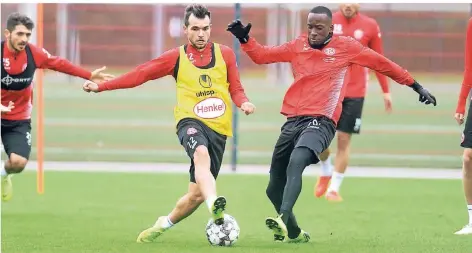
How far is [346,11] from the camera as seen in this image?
12.2 meters

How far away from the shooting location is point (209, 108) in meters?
8.52

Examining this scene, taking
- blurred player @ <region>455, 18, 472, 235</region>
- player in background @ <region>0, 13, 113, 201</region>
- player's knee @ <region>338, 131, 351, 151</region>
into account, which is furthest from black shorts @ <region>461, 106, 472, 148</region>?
Result: player in background @ <region>0, 13, 113, 201</region>

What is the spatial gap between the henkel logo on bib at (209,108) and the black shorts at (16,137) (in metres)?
2.89

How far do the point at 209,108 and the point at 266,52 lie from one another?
69 centimetres

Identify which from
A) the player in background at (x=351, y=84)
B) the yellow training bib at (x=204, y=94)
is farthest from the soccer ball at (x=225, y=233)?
the player in background at (x=351, y=84)

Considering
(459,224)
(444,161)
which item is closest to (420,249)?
(459,224)

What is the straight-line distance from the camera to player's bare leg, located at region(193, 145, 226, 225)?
7.82 m

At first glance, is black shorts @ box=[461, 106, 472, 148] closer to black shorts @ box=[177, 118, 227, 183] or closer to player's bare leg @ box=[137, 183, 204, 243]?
black shorts @ box=[177, 118, 227, 183]

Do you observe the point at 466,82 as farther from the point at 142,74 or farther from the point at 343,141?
the point at 343,141

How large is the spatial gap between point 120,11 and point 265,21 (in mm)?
3493

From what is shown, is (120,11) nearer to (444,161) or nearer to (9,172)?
(444,161)

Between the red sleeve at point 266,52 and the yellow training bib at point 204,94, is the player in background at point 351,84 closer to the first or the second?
the red sleeve at point 266,52

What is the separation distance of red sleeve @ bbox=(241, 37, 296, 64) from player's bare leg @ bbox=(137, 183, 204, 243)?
1.15 m

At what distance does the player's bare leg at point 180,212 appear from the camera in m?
8.54
